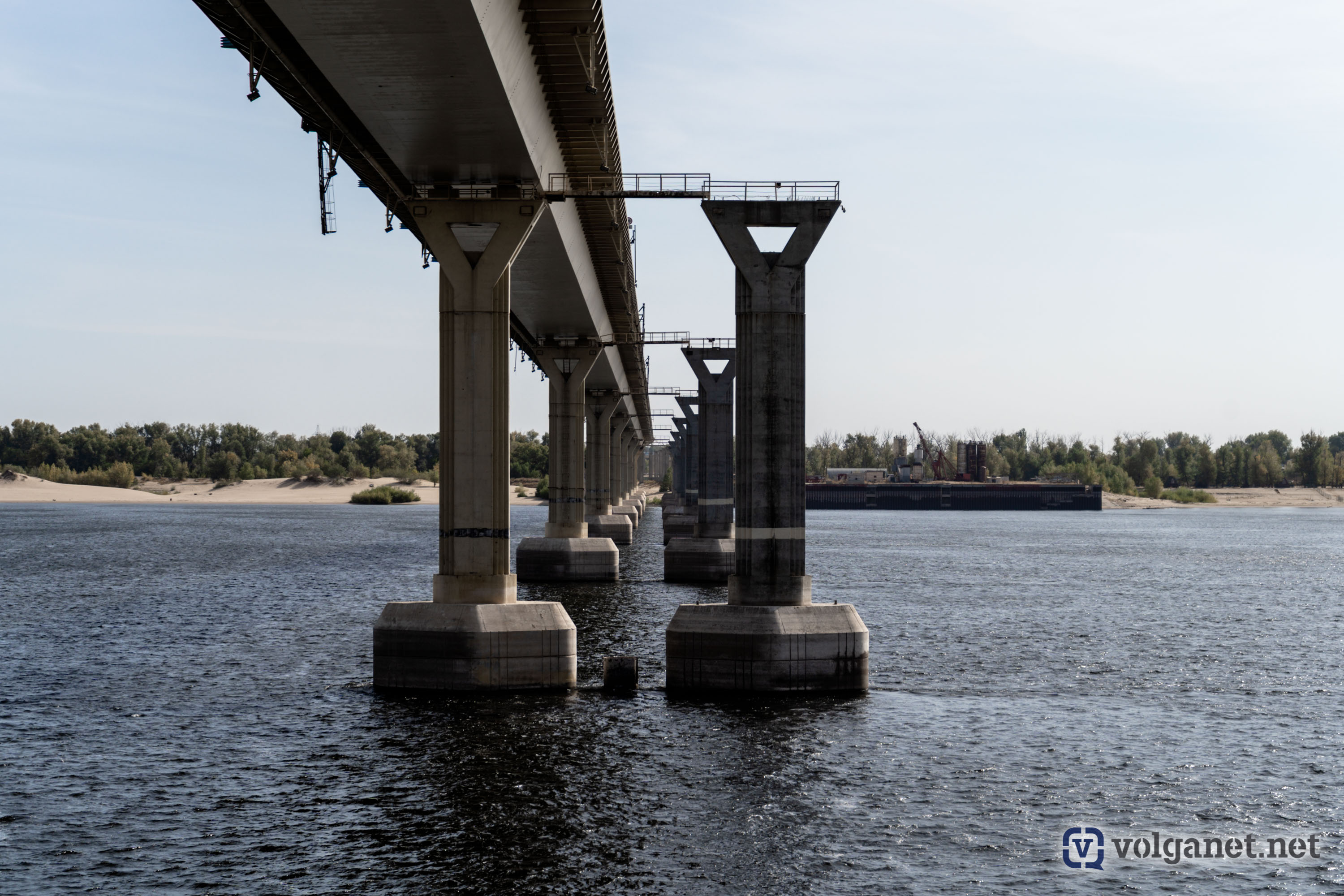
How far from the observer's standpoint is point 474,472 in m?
35.2

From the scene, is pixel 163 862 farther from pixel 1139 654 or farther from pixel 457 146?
pixel 1139 654

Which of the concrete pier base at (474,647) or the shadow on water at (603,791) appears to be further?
the concrete pier base at (474,647)

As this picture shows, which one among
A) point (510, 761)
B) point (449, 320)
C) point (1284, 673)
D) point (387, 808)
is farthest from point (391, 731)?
point (1284, 673)

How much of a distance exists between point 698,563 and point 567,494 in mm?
9940

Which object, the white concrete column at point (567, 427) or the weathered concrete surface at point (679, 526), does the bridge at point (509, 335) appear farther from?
the weathered concrete surface at point (679, 526)

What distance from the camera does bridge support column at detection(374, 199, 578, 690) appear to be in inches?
1313

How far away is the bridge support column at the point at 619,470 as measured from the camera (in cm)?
14300

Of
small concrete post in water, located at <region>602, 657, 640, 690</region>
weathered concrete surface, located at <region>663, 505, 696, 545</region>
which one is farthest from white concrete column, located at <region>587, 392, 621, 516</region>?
small concrete post in water, located at <region>602, 657, 640, 690</region>

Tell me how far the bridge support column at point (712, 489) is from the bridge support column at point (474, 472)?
3862cm

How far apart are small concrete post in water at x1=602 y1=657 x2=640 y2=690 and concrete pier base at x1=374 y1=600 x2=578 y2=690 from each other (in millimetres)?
1222

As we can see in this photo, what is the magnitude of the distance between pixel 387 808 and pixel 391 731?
6.42 meters

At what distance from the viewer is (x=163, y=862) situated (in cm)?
2022

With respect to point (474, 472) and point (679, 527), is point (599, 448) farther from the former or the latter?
point (474, 472)

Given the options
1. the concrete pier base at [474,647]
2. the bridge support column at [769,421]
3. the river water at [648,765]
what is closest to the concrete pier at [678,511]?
the river water at [648,765]
